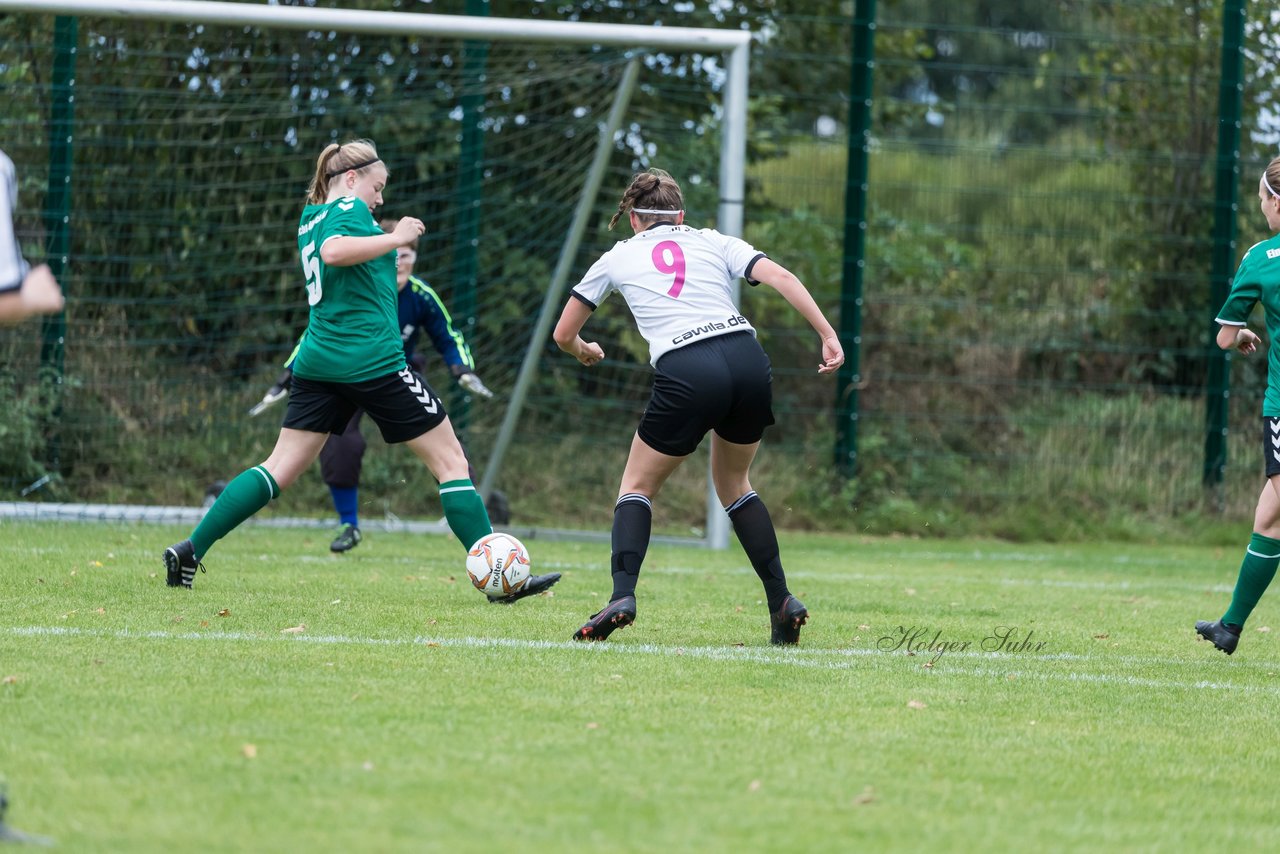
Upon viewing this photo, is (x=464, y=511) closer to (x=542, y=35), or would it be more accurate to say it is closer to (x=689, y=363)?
(x=689, y=363)

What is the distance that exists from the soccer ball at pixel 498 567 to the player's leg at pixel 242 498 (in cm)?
92

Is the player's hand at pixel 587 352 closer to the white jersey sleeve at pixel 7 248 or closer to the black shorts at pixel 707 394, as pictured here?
the black shorts at pixel 707 394

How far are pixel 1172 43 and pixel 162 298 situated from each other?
868 centimetres

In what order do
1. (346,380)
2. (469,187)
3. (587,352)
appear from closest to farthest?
(587,352), (346,380), (469,187)

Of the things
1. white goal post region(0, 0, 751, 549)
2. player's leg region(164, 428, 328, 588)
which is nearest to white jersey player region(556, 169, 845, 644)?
player's leg region(164, 428, 328, 588)

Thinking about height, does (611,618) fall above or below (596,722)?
below

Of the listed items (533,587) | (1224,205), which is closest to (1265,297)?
(533,587)

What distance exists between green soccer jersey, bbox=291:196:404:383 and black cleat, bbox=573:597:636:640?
1706 mm

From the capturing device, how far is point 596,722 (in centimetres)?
438

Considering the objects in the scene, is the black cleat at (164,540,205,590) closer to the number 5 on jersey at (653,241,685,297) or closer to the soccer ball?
the soccer ball

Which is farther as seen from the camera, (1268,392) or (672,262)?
(1268,392)

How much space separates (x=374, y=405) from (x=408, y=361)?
2.45 m

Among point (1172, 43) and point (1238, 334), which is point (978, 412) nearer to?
point (1172, 43)

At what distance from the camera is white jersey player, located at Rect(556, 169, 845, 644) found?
5.80 metres
